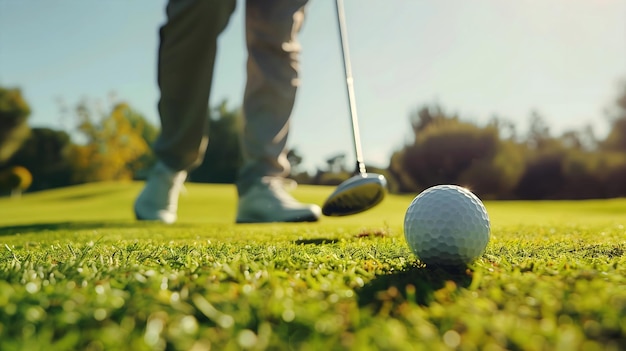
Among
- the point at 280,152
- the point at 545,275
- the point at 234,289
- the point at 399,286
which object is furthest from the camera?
the point at 280,152

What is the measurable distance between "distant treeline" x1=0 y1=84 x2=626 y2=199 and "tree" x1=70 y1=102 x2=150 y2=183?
0.06m

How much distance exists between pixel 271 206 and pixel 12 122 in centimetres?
2908

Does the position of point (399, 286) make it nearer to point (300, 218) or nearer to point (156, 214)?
point (300, 218)

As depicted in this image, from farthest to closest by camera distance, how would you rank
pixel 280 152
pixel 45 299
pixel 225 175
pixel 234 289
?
pixel 225 175 → pixel 280 152 → pixel 234 289 → pixel 45 299

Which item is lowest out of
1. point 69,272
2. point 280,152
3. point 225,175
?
point 225,175

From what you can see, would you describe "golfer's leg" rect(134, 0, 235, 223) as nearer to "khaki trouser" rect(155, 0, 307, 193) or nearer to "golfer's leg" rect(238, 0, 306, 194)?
"khaki trouser" rect(155, 0, 307, 193)

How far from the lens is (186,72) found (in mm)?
4309

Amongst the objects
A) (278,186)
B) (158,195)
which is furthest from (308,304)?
(158,195)

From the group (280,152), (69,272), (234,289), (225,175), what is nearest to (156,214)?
(280,152)

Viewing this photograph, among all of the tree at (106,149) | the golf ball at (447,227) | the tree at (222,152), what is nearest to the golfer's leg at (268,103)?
the golf ball at (447,227)

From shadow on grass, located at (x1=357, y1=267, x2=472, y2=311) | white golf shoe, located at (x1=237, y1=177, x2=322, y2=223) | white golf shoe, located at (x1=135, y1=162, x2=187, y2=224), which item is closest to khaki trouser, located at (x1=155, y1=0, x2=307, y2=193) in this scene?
white golf shoe, located at (x1=237, y1=177, x2=322, y2=223)

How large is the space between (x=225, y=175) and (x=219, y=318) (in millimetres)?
29262

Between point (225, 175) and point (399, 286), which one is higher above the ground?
point (399, 286)

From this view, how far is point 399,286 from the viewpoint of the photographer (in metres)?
1.31
